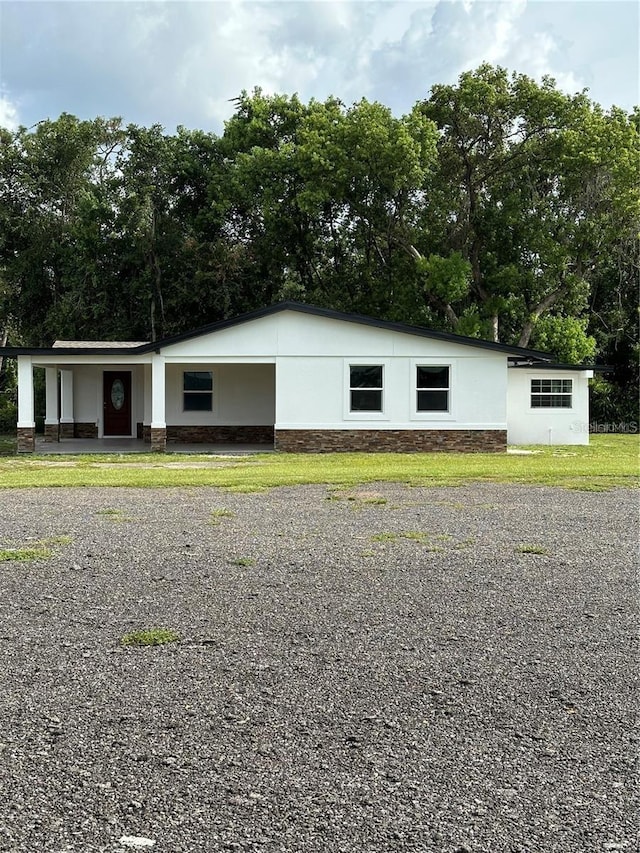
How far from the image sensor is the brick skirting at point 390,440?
1952cm

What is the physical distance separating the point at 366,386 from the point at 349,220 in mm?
13689

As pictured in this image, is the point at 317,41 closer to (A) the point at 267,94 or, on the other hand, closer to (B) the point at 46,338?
(A) the point at 267,94

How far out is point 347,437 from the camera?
1955 centimetres

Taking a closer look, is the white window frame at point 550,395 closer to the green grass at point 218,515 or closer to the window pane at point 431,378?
the window pane at point 431,378

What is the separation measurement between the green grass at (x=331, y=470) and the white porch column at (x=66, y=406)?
6111mm

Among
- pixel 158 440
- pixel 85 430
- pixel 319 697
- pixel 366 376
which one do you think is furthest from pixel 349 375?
pixel 319 697

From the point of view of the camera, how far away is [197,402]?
23531 mm

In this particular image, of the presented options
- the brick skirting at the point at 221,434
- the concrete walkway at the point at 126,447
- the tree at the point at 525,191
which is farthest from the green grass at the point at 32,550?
the tree at the point at 525,191

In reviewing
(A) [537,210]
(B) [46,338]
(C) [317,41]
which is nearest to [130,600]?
(C) [317,41]

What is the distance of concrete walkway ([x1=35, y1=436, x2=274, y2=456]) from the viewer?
19328mm

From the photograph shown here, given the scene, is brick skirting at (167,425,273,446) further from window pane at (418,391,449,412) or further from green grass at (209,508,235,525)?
green grass at (209,508,235,525)

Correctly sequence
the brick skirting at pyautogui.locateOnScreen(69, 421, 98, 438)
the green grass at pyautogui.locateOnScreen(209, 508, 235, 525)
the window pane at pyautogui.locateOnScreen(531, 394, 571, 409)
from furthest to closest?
the brick skirting at pyautogui.locateOnScreen(69, 421, 98, 438), the window pane at pyautogui.locateOnScreen(531, 394, 571, 409), the green grass at pyautogui.locateOnScreen(209, 508, 235, 525)

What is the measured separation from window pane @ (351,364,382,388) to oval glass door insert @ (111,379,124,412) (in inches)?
329

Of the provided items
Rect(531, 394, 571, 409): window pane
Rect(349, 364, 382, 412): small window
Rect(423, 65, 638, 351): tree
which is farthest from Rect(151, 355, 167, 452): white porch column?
Rect(423, 65, 638, 351): tree
